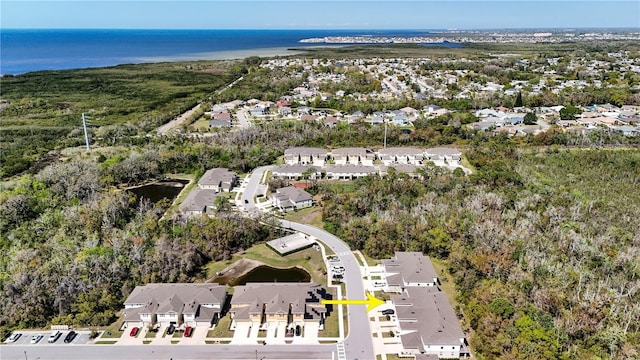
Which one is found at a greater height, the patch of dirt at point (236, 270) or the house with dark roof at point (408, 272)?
the house with dark roof at point (408, 272)

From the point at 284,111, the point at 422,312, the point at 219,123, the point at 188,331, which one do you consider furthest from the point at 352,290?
the point at 284,111

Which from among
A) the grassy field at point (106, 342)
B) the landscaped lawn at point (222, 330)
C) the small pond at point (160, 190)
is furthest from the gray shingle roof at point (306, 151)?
the grassy field at point (106, 342)

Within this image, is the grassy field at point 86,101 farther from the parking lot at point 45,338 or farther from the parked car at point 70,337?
the parked car at point 70,337

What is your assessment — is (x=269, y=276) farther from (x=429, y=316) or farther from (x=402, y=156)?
(x=402, y=156)

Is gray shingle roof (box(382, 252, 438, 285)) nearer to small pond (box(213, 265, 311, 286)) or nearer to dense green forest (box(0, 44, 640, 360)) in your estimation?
dense green forest (box(0, 44, 640, 360))

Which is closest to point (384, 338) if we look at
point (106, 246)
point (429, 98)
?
point (106, 246)

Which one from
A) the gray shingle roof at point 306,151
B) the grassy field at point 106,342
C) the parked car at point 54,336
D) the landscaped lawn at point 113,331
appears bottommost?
the grassy field at point 106,342
